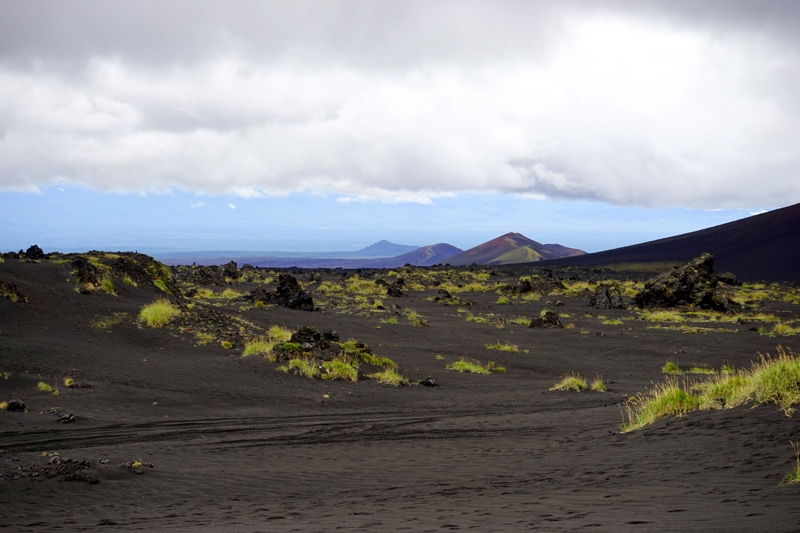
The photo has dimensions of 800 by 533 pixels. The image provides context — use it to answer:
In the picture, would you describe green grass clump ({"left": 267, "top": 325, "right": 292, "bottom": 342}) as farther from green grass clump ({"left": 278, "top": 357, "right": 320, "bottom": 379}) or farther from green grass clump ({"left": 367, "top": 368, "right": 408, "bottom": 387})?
green grass clump ({"left": 367, "top": 368, "right": 408, "bottom": 387})

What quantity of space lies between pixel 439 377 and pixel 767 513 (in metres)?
13.2

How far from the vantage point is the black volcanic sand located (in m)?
6.16

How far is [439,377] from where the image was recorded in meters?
17.9

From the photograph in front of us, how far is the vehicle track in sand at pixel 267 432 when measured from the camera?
9992 millimetres

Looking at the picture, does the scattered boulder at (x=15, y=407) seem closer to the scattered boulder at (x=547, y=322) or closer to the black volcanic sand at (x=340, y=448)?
the black volcanic sand at (x=340, y=448)

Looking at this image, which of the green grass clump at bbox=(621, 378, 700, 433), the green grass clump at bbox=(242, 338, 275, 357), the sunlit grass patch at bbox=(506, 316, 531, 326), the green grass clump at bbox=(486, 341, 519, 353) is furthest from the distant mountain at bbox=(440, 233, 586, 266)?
the green grass clump at bbox=(621, 378, 700, 433)

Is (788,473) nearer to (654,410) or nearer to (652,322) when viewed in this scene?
A: (654,410)

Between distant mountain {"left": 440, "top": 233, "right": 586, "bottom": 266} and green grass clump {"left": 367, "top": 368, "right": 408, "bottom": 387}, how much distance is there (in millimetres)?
106336

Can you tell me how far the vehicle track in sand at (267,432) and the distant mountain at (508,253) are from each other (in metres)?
111

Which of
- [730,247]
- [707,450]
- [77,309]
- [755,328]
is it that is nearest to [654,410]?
[707,450]

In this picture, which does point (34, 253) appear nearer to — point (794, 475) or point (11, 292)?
point (11, 292)

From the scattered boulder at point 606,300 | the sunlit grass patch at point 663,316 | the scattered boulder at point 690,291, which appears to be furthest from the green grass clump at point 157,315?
the scattered boulder at point 690,291

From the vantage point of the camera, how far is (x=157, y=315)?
2019cm

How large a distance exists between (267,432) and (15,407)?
176 inches
